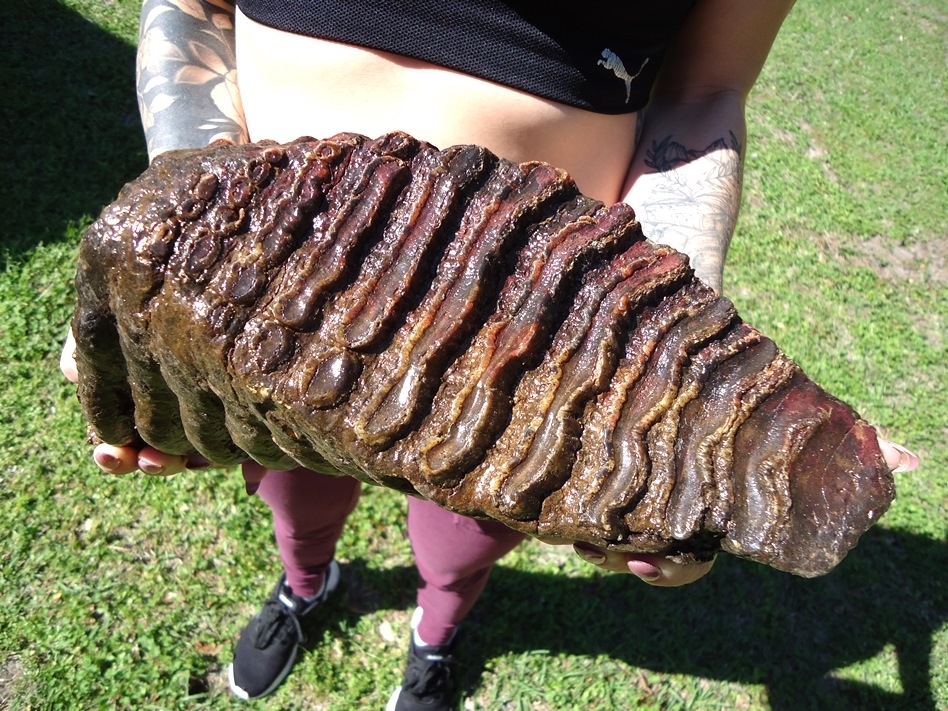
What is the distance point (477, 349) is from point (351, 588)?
269 cm

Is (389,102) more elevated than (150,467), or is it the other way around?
(389,102)

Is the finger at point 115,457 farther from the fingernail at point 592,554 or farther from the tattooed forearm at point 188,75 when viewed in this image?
the fingernail at point 592,554

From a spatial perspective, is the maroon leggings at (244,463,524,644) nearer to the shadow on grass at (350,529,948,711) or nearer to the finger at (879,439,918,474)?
the shadow on grass at (350,529,948,711)

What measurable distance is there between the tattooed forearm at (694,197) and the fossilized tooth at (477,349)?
68 centimetres

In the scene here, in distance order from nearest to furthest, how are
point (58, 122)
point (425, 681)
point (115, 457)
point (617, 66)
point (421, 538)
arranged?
point (617, 66) → point (115, 457) → point (421, 538) → point (425, 681) → point (58, 122)

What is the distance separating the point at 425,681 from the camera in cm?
320

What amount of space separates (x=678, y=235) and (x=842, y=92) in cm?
880

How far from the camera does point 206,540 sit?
3.69m

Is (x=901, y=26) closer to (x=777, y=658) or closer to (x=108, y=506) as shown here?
(x=777, y=658)

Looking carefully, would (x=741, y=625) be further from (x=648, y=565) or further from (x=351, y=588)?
(x=648, y=565)

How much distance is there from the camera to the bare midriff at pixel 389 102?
1746 millimetres

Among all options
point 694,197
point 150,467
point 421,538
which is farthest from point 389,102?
point 421,538

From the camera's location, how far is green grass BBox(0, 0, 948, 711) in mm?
3301

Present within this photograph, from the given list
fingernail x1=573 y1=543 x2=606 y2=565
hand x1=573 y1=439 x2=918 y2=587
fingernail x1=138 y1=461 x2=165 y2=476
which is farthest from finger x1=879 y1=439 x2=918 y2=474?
fingernail x1=138 y1=461 x2=165 y2=476
